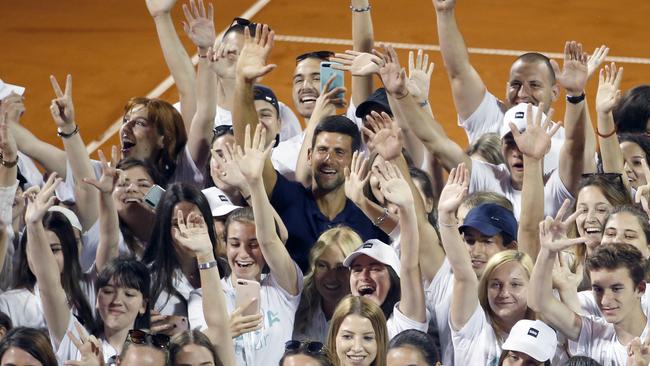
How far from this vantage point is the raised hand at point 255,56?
9.82 m

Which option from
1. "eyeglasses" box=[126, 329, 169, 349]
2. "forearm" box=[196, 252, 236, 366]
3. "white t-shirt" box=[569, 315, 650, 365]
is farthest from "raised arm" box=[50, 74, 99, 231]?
"white t-shirt" box=[569, 315, 650, 365]

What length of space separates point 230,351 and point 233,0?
9923 mm

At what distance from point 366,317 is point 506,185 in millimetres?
2217

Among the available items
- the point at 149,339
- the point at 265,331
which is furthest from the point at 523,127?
the point at 149,339

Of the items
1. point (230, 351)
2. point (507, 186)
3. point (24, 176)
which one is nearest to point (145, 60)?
point (24, 176)

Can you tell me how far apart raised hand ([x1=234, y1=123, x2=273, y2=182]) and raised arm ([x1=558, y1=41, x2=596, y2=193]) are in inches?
79.0

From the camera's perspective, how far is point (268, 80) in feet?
50.9

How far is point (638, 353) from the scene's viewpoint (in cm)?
784

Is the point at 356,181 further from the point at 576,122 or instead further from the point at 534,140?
the point at 576,122

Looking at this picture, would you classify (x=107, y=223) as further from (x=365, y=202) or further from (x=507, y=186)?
(x=507, y=186)

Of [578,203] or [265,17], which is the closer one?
[578,203]

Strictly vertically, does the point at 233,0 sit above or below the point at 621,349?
above

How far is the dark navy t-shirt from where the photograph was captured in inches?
388

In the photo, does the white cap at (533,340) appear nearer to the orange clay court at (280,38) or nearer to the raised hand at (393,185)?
the raised hand at (393,185)
